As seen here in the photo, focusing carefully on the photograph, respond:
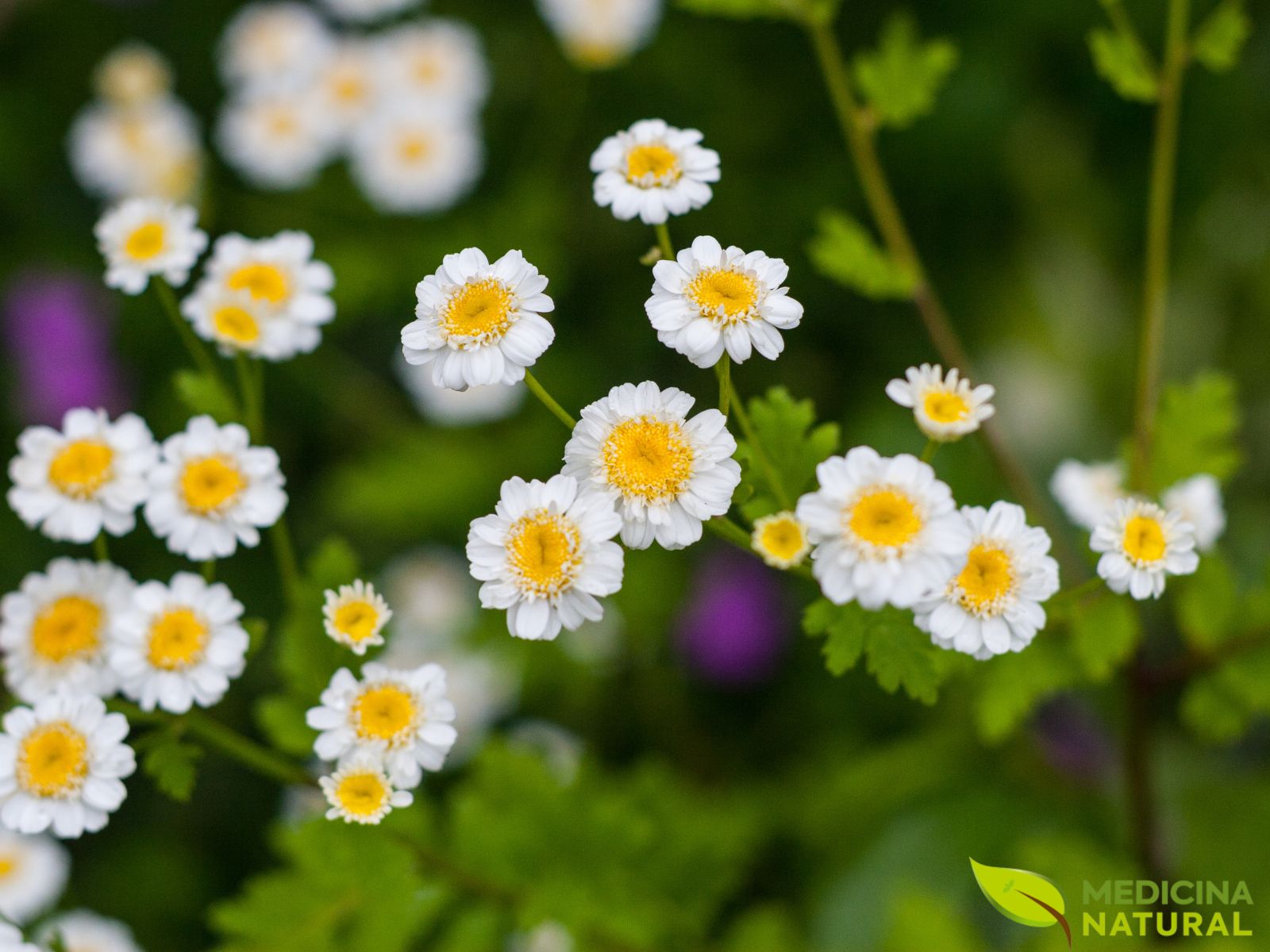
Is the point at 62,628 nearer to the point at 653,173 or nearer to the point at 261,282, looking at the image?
the point at 261,282

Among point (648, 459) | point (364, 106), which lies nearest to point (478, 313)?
point (648, 459)

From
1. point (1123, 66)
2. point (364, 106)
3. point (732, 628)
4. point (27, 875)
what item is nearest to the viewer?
point (1123, 66)

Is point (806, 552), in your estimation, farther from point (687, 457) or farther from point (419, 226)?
point (419, 226)

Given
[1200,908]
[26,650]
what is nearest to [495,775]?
[26,650]

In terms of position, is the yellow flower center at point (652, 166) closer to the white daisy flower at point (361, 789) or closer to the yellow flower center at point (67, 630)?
the white daisy flower at point (361, 789)

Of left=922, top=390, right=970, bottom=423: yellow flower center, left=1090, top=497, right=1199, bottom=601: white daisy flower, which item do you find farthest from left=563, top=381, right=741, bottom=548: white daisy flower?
left=1090, top=497, right=1199, bottom=601: white daisy flower
